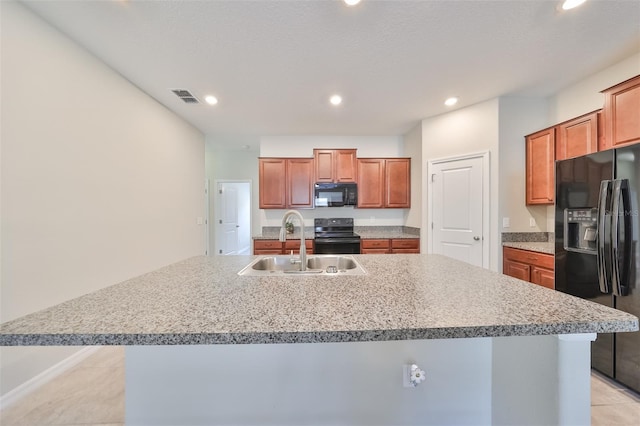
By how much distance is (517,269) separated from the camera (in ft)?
9.29

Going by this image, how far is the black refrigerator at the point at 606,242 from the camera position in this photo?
5.73ft

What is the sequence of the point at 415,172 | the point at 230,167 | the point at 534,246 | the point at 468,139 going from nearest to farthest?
the point at 534,246 < the point at 468,139 < the point at 415,172 < the point at 230,167

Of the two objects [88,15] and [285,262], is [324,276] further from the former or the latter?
[88,15]

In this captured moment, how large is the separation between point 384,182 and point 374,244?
1139mm

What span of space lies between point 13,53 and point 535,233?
512cm

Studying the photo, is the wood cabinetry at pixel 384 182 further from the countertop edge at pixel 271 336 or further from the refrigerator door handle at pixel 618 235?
the countertop edge at pixel 271 336

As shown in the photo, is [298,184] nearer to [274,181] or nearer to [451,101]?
[274,181]

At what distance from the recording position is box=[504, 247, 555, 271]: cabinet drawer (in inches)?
95.8

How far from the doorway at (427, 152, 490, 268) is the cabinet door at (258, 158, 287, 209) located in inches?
92.4

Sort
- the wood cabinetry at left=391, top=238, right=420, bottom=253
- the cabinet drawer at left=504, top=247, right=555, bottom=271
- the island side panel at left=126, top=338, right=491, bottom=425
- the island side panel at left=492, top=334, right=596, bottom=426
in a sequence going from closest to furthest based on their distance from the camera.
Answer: the island side panel at left=492, top=334, right=596, bottom=426 → the island side panel at left=126, top=338, right=491, bottom=425 → the cabinet drawer at left=504, top=247, right=555, bottom=271 → the wood cabinetry at left=391, top=238, right=420, bottom=253

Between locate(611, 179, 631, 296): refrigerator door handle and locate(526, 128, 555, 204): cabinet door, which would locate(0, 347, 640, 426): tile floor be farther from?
locate(526, 128, 555, 204): cabinet door

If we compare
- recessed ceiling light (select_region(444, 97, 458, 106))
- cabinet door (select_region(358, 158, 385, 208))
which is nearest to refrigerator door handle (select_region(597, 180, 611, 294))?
recessed ceiling light (select_region(444, 97, 458, 106))

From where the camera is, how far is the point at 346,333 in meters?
0.75

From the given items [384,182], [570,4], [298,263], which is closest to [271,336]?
[298,263]
